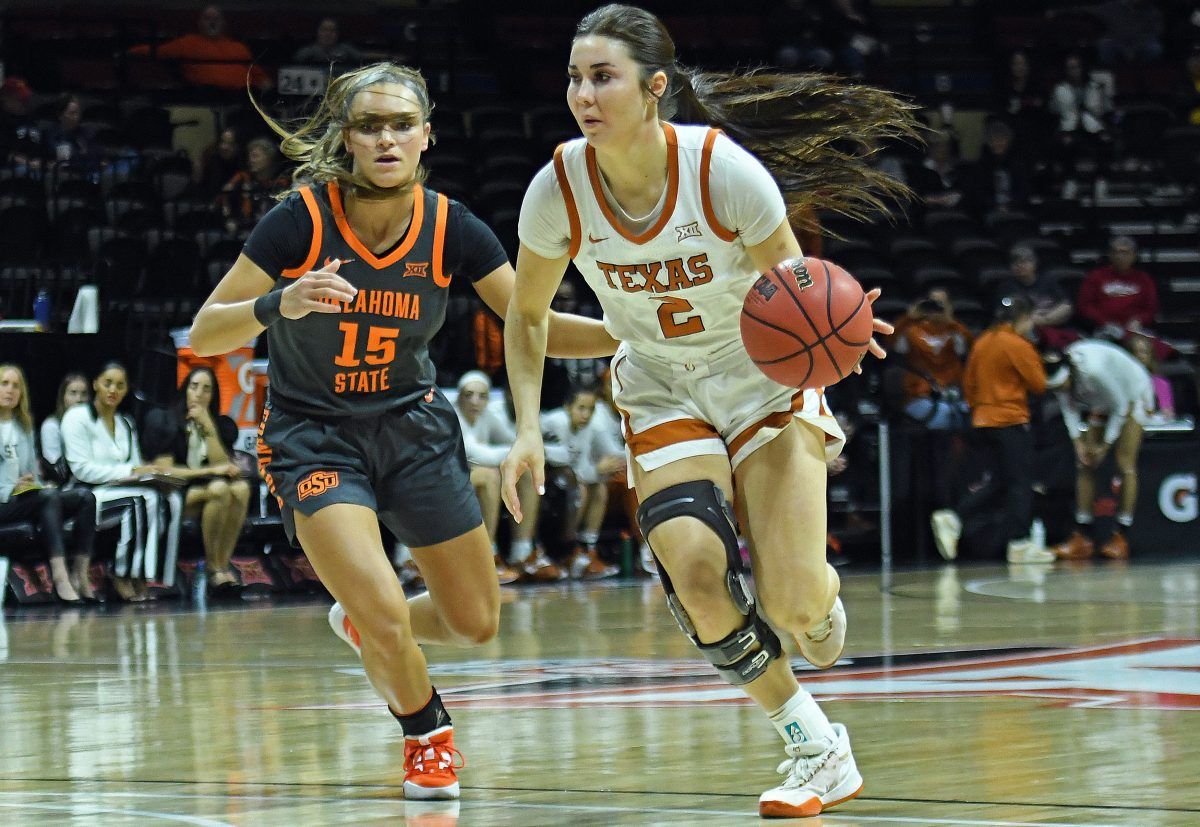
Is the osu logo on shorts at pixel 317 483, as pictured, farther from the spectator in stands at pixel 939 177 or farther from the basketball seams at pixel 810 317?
the spectator in stands at pixel 939 177

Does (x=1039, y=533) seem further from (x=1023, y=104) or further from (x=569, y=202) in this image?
(x=569, y=202)

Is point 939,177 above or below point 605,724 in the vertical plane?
above

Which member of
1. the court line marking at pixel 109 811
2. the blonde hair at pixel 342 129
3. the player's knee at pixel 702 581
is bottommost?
the court line marking at pixel 109 811

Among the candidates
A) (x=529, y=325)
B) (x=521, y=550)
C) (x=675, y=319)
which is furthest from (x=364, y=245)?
(x=521, y=550)

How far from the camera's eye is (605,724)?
197 inches

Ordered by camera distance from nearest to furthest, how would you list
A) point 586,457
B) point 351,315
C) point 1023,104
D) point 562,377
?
point 351,315
point 586,457
point 562,377
point 1023,104

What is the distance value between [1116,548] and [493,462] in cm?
501

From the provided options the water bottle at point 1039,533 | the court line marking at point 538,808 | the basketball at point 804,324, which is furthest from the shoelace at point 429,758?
the water bottle at point 1039,533

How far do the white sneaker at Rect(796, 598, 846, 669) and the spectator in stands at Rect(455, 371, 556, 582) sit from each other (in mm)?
6651

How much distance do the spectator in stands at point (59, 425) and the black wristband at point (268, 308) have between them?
6713 millimetres

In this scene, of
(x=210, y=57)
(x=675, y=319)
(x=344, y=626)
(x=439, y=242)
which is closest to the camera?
(x=675, y=319)

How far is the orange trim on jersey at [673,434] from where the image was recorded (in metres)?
4.11

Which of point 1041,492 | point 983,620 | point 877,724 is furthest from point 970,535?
point 877,724

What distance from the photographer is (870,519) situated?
13.4 m
